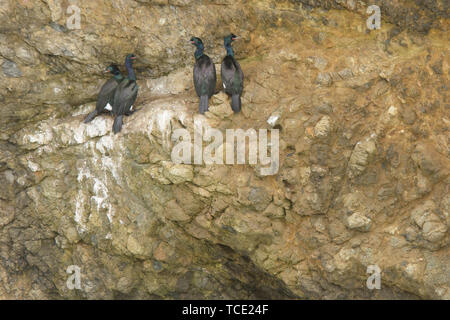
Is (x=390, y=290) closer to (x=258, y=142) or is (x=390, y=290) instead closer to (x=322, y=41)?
(x=258, y=142)

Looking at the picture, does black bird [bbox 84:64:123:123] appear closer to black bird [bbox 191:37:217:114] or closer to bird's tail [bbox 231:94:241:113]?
black bird [bbox 191:37:217:114]

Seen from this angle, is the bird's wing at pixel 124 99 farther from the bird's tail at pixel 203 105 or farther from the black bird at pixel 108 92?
the bird's tail at pixel 203 105

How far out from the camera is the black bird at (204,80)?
8.11 m

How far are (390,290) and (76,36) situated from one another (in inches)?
259

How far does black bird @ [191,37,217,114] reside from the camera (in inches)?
319

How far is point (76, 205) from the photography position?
9.01 metres

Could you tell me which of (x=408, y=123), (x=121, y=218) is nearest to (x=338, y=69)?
(x=408, y=123)

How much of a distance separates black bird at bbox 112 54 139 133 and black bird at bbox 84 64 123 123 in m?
0.12

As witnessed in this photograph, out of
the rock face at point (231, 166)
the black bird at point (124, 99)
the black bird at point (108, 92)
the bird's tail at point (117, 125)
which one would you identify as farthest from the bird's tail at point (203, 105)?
Result: the black bird at point (108, 92)

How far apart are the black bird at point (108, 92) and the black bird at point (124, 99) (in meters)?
0.12

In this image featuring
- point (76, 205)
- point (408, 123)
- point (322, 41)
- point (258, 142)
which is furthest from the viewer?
point (76, 205)

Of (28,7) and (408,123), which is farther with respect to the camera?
(28,7)

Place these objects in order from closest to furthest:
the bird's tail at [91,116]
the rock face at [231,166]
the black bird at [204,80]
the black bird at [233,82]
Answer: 1. the rock face at [231,166]
2. the black bird at [233,82]
3. the black bird at [204,80]
4. the bird's tail at [91,116]

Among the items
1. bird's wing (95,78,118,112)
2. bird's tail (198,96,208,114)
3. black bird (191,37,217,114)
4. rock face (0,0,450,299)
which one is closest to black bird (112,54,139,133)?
bird's wing (95,78,118,112)
